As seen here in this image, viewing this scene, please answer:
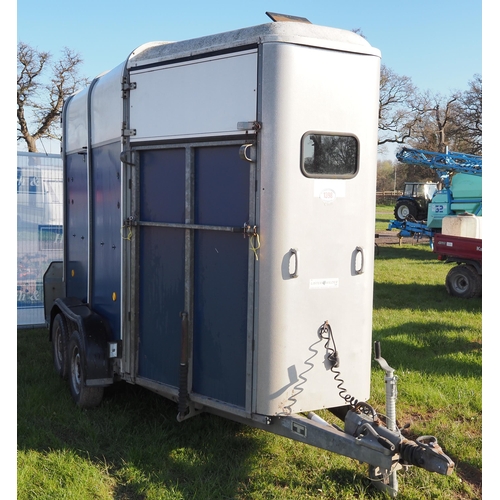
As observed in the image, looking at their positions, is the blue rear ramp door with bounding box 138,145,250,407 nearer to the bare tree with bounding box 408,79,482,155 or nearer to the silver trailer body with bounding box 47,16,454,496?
the silver trailer body with bounding box 47,16,454,496

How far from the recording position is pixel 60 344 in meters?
7.10

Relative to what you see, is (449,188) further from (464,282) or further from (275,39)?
(275,39)

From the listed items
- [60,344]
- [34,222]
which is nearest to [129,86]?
[60,344]

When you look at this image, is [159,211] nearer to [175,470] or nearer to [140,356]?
[140,356]

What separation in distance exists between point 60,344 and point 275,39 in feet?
14.0

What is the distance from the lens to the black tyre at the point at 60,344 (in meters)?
6.76

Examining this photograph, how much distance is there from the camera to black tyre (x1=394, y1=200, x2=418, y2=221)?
26.2m

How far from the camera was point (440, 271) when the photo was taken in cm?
1625

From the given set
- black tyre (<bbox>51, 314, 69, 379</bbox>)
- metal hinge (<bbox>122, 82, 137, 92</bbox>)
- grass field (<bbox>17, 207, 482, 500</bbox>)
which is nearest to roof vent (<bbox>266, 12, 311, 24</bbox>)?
metal hinge (<bbox>122, 82, 137, 92</bbox>)

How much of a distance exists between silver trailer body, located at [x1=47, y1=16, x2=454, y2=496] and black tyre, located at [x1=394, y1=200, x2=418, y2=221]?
21682 mm

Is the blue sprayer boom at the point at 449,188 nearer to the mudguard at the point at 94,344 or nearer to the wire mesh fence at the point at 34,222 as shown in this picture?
the wire mesh fence at the point at 34,222

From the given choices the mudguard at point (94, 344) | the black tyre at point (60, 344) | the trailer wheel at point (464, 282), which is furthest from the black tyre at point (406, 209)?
the mudguard at point (94, 344)

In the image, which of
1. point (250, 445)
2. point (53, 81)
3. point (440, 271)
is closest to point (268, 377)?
point (250, 445)

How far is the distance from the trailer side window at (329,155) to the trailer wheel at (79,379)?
2.79m
